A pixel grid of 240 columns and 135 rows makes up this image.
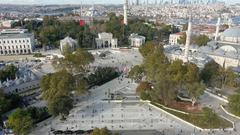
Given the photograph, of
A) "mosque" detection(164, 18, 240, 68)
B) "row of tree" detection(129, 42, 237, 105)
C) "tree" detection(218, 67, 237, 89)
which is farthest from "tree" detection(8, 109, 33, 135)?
"mosque" detection(164, 18, 240, 68)

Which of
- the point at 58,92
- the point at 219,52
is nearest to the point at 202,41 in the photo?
the point at 219,52

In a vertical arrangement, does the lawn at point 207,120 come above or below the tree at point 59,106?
below

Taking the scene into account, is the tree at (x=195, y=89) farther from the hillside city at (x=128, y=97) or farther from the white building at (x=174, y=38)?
the white building at (x=174, y=38)

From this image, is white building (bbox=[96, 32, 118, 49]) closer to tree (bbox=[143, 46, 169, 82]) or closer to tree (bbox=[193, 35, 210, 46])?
tree (bbox=[193, 35, 210, 46])

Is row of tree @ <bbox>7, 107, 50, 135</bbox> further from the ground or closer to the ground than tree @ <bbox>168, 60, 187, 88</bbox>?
closer to the ground

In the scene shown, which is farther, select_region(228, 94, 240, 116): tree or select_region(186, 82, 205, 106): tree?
select_region(186, 82, 205, 106): tree

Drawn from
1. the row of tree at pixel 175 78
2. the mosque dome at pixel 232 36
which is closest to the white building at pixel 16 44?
the row of tree at pixel 175 78
